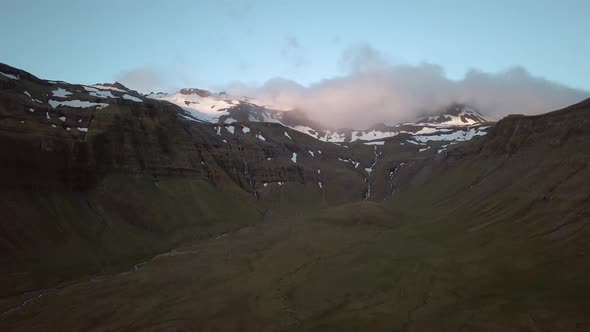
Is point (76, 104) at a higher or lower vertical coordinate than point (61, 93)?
lower

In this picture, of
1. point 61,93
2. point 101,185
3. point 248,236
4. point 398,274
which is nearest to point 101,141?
point 101,185

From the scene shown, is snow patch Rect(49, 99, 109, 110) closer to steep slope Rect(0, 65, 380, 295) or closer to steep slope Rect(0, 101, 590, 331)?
steep slope Rect(0, 65, 380, 295)

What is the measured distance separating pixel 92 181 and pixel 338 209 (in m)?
69.0

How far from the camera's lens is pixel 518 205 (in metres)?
80.8

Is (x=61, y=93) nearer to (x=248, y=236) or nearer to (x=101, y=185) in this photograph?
(x=101, y=185)

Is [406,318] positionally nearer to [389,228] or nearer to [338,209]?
[389,228]

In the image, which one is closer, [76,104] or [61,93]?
[76,104]

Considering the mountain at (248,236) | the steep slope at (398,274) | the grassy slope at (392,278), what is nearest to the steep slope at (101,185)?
the mountain at (248,236)

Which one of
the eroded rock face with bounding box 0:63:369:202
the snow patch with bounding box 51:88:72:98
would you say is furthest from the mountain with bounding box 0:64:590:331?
the snow patch with bounding box 51:88:72:98

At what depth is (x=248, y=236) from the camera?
110 meters

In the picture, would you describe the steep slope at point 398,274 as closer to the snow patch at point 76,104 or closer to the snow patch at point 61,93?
the snow patch at point 76,104

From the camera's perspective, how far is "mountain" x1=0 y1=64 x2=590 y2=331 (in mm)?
52250

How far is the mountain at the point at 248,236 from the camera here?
52.2 metres

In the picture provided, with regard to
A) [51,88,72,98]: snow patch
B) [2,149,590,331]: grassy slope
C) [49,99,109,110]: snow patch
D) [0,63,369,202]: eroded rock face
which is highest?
[51,88,72,98]: snow patch
